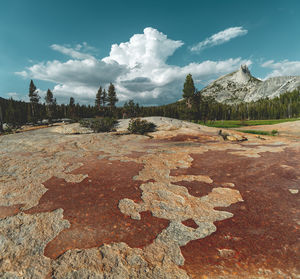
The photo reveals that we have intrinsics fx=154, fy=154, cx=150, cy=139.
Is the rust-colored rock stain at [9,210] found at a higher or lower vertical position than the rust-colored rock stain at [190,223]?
higher

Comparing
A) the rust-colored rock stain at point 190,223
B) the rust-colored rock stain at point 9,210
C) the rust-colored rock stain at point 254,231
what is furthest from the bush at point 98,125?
the rust-colored rock stain at point 190,223

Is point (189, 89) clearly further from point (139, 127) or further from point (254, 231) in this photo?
point (254, 231)

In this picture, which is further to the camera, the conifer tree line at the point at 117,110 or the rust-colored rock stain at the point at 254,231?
the conifer tree line at the point at 117,110

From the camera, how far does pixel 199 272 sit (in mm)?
2305

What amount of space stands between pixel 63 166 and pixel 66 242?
4572 mm

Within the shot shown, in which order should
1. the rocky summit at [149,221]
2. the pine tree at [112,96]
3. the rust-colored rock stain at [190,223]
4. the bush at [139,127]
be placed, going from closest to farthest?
1. the rocky summit at [149,221]
2. the rust-colored rock stain at [190,223]
3. the bush at [139,127]
4. the pine tree at [112,96]

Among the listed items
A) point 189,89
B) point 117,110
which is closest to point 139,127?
point 189,89

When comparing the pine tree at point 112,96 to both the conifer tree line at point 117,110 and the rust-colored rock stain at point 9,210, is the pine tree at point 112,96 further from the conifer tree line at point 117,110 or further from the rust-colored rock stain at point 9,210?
the rust-colored rock stain at point 9,210

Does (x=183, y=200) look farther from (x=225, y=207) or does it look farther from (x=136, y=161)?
(x=136, y=161)

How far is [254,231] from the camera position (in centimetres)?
317

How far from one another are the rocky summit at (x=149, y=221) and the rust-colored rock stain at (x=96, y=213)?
0.02m

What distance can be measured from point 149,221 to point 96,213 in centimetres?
129

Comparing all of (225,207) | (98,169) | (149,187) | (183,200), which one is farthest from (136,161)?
(225,207)

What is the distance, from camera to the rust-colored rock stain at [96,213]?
9.43 feet
